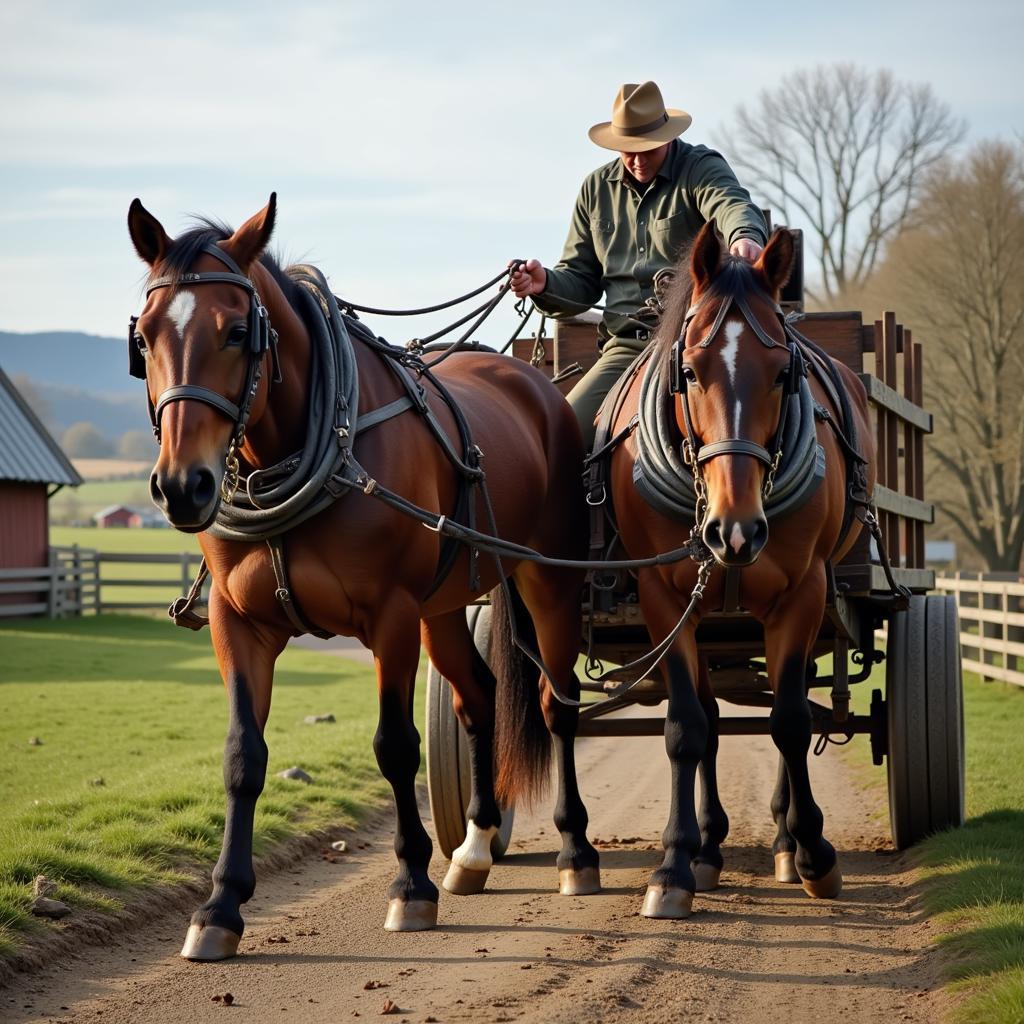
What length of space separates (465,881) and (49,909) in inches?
68.6

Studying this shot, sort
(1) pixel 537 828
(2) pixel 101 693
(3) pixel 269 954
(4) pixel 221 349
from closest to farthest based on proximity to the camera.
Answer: (4) pixel 221 349 → (3) pixel 269 954 → (1) pixel 537 828 → (2) pixel 101 693

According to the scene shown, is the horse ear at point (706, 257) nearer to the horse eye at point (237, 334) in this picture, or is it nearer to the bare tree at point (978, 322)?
the horse eye at point (237, 334)

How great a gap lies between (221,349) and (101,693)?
11.7 meters

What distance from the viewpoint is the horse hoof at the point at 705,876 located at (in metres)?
5.47

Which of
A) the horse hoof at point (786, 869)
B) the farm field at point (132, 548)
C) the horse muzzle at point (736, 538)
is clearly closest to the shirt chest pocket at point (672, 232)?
the horse muzzle at point (736, 538)

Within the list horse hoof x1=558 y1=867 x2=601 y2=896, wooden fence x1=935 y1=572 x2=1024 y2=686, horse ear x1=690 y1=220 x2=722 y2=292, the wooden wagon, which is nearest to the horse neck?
horse ear x1=690 y1=220 x2=722 y2=292

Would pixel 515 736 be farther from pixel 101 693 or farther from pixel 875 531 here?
pixel 101 693

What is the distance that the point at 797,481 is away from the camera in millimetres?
4840

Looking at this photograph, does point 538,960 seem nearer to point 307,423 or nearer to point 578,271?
point 307,423

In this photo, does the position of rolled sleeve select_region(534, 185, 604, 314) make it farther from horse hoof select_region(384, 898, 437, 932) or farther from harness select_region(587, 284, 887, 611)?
horse hoof select_region(384, 898, 437, 932)

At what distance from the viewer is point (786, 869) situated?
5719mm

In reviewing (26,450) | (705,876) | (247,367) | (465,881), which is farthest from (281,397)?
(26,450)

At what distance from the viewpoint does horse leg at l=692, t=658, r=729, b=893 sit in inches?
216

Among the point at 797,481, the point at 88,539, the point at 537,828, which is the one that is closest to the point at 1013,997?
the point at 797,481
